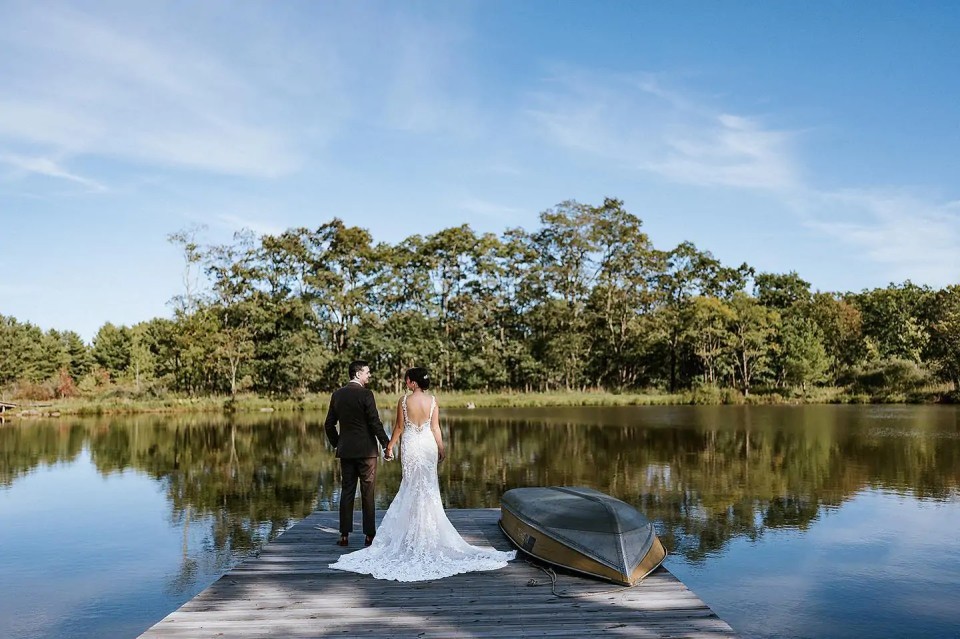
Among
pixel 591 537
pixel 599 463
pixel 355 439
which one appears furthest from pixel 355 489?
pixel 599 463

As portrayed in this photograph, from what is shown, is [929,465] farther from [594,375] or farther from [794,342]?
[594,375]

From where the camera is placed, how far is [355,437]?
7324 mm

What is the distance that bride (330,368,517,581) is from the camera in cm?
640

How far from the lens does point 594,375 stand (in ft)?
159

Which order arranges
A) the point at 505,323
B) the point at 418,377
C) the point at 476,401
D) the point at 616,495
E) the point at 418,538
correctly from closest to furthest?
the point at 418,538 < the point at 418,377 < the point at 616,495 < the point at 476,401 < the point at 505,323

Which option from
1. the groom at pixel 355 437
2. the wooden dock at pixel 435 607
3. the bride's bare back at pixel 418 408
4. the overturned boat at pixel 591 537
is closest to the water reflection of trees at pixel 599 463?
the overturned boat at pixel 591 537

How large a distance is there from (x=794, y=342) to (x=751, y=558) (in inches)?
1518

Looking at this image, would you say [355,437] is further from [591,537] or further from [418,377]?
[591,537]

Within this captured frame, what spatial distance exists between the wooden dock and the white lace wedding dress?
18 cm

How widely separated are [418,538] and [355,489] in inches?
37.8

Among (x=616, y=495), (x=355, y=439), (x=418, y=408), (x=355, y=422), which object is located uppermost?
(x=418, y=408)

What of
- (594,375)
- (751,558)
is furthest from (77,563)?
(594,375)

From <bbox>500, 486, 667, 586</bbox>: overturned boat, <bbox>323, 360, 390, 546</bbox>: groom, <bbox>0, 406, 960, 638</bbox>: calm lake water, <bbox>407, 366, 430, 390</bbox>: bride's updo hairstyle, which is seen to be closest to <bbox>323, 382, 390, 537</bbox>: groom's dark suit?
<bbox>323, 360, 390, 546</bbox>: groom

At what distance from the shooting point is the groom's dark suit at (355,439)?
725cm
